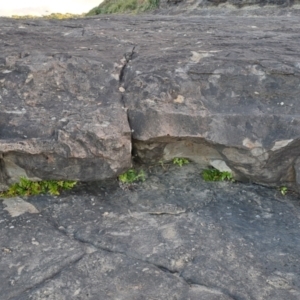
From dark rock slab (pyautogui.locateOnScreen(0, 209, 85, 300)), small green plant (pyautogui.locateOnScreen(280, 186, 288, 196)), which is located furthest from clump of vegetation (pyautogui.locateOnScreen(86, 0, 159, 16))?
dark rock slab (pyautogui.locateOnScreen(0, 209, 85, 300))

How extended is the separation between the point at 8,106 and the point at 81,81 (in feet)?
2.39

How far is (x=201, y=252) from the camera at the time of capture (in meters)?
3.47

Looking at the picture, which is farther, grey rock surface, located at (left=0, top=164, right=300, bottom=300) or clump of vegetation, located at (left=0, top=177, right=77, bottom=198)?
clump of vegetation, located at (left=0, top=177, right=77, bottom=198)

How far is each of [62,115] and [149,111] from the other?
0.79 m

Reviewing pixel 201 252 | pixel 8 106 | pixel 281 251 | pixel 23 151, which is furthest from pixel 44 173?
pixel 281 251

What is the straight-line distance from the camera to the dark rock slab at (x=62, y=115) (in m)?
3.78

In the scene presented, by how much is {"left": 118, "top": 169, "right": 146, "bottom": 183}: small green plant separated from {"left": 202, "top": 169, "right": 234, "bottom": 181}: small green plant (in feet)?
2.08

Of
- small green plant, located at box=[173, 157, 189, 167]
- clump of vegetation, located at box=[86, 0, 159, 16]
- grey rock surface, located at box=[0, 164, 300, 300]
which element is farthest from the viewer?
clump of vegetation, located at box=[86, 0, 159, 16]

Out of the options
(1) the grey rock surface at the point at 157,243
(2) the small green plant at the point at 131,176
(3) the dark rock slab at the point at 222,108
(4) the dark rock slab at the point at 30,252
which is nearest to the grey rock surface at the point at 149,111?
(3) the dark rock slab at the point at 222,108

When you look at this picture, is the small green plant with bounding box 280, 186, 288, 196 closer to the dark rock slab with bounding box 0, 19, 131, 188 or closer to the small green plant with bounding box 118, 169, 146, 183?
the small green plant with bounding box 118, 169, 146, 183

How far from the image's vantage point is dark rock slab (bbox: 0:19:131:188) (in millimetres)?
3779

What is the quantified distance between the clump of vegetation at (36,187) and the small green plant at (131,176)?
495 millimetres

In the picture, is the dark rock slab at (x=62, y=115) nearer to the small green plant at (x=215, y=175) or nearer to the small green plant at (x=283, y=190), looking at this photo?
the small green plant at (x=215, y=175)

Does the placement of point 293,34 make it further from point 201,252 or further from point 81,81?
point 201,252
